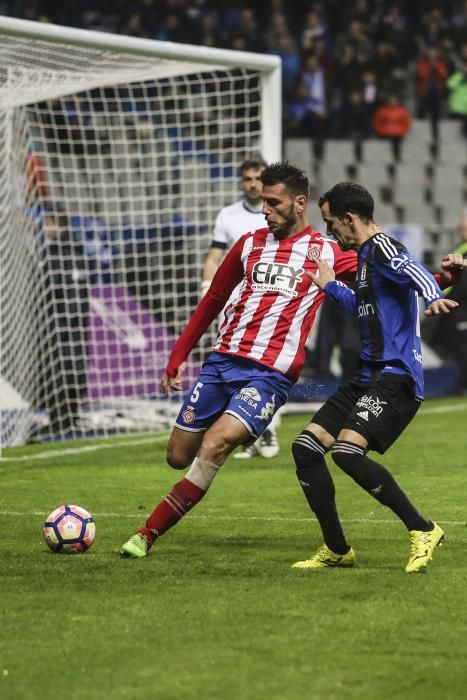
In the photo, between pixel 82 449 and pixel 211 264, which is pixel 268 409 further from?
pixel 82 449

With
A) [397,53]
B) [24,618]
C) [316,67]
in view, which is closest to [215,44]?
[316,67]

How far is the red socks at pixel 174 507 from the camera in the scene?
7082 mm

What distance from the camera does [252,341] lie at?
7.23 m

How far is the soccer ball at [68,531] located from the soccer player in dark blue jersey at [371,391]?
1.22m

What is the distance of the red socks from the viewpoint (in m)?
7.08

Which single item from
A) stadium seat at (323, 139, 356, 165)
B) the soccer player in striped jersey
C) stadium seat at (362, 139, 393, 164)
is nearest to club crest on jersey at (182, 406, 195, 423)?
the soccer player in striped jersey

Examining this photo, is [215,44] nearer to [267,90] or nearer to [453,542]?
[267,90]

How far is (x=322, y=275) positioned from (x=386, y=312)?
480mm

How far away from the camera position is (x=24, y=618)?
5.61m

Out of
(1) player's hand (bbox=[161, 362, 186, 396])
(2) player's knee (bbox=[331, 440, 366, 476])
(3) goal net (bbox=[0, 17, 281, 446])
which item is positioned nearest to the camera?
(2) player's knee (bbox=[331, 440, 366, 476])

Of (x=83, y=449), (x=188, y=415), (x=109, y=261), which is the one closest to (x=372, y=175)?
(x=109, y=261)

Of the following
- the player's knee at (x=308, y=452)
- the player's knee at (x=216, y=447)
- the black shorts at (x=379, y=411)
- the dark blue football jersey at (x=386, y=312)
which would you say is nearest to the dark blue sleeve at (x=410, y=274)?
the dark blue football jersey at (x=386, y=312)

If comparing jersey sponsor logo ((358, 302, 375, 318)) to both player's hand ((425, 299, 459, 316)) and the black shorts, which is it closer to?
the black shorts

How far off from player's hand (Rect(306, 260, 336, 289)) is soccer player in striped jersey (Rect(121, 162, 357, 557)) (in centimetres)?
20
